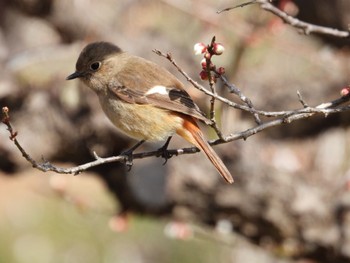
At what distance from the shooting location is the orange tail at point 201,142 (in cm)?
349

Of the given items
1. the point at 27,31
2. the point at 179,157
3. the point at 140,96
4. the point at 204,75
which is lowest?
the point at 204,75

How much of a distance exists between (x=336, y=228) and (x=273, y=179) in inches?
24.6

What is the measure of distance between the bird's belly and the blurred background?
5.16ft

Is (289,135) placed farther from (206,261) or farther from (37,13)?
(37,13)

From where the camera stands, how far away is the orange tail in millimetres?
3488

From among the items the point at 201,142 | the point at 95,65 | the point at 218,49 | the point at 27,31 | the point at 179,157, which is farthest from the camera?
the point at 27,31

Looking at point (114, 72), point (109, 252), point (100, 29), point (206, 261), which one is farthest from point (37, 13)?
point (114, 72)

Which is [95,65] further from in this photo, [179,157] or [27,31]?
[27,31]

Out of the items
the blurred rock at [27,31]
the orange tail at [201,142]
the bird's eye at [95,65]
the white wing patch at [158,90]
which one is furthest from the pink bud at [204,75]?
the blurred rock at [27,31]

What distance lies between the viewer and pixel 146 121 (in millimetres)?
3949

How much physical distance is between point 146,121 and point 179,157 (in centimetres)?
210

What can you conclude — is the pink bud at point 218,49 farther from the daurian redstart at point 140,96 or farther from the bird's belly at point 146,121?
the bird's belly at point 146,121

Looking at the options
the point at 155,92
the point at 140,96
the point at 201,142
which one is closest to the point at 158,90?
the point at 155,92

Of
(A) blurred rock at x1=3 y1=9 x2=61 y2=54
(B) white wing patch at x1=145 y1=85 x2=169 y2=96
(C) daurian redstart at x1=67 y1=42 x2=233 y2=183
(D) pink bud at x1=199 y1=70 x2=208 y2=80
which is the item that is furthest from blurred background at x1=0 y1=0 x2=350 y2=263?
(D) pink bud at x1=199 y1=70 x2=208 y2=80
